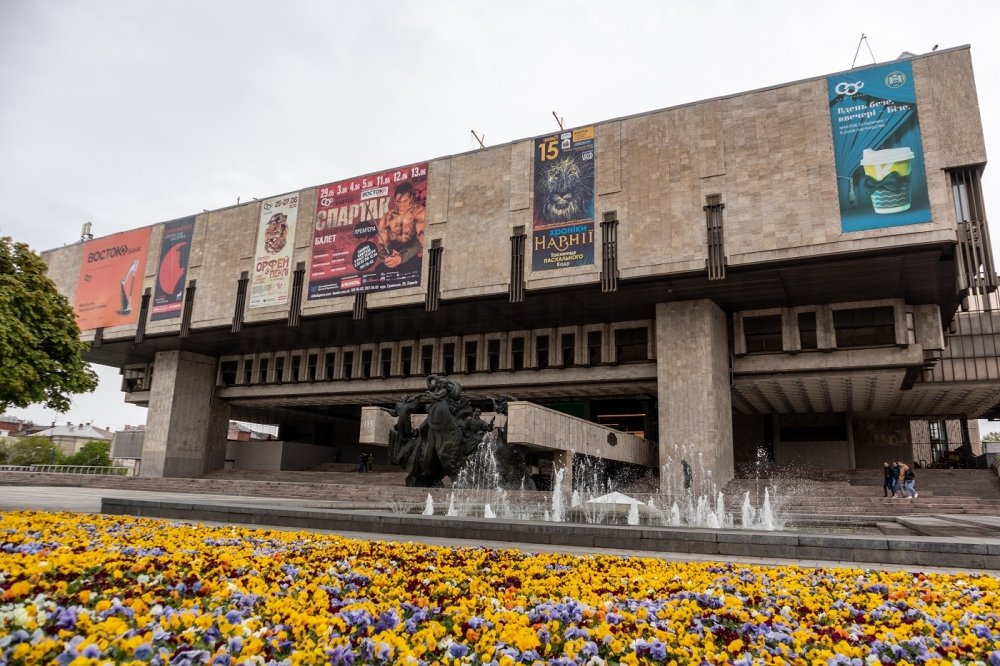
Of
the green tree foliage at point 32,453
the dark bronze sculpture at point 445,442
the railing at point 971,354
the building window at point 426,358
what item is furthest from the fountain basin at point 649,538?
the green tree foliage at point 32,453

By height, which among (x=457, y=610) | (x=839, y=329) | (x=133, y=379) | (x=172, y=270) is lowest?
(x=457, y=610)

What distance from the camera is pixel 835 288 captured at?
91.0ft

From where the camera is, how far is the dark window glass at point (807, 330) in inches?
1155

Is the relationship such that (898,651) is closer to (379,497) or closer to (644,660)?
(644,660)

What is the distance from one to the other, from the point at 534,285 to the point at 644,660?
2684 cm

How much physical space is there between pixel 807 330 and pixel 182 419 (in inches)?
1474

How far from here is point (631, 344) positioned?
33.1 meters

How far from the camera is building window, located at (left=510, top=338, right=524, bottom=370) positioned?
36.2 meters

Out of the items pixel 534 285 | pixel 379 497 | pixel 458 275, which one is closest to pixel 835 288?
pixel 534 285

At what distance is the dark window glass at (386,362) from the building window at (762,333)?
20.3 metres

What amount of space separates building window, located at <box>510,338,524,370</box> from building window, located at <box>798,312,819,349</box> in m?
13.9

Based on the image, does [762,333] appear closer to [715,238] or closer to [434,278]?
[715,238]

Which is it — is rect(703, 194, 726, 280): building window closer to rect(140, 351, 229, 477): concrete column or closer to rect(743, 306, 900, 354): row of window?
rect(743, 306, 900, 354): row of window

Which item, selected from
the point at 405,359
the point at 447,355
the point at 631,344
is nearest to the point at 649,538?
the point at 631,344
